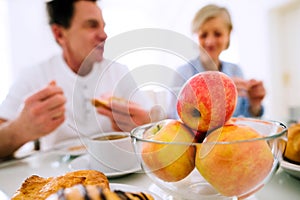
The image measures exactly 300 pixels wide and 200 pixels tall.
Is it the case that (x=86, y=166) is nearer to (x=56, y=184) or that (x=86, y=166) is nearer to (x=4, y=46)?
(x=56, y=184)

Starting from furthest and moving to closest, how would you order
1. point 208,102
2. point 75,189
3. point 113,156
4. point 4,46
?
point 4,46
point 113,156
point 208,102
point 75,189

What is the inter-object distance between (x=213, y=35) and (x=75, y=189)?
3.84ft

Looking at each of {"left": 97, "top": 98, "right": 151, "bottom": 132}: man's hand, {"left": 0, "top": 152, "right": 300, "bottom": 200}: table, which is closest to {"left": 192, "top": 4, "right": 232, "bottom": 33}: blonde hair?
{"left": 97, "top": 98, "right": 151, "bottom": 132}: man's hand

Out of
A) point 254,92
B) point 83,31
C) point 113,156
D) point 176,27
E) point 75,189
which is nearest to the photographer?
point 75,189

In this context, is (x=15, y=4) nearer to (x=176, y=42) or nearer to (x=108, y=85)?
(x=108, y=85)

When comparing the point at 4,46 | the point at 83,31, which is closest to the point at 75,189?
the point at 83,31

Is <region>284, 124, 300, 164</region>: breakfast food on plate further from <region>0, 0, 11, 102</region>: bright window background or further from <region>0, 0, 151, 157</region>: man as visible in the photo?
<region>0, 0, 11, 102</region>: bright window background

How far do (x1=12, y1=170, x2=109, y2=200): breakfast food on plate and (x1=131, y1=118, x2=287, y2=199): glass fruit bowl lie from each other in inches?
2.3

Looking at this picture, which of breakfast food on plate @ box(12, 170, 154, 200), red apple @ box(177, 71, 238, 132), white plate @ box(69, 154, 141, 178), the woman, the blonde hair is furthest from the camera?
the blonde hair

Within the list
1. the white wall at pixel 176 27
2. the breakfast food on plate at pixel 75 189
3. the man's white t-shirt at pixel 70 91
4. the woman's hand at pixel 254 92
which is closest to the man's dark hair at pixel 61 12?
the man's white t-shirt at pixel 70 91

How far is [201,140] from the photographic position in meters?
0.32

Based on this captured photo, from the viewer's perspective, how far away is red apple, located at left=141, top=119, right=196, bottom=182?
0.29 meters

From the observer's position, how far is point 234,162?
10.9 inches

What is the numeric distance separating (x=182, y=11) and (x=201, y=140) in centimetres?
238
